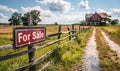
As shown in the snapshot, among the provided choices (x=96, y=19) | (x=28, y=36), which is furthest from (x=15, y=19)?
(x=28, y=36)

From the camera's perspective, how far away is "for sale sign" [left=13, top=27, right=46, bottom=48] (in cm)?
406

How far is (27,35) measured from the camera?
4.53 metres

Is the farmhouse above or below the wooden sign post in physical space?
above

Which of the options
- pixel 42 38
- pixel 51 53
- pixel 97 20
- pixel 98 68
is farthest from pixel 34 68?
pixel 97 20

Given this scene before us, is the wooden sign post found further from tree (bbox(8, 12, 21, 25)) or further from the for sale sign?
tree (bbox(8, 12, 21, 25))

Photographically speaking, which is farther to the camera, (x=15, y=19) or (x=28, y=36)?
(x=15, y=19)

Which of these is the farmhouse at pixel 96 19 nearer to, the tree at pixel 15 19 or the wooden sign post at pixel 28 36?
the tree at pixel 15 19

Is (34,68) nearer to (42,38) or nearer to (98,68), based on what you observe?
(42,38)

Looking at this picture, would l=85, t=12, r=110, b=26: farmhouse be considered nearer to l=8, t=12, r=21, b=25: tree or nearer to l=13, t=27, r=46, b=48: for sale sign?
l=8, t=12, r=21, b=25: tree

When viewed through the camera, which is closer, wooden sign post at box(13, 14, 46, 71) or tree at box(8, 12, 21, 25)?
wooden sign post at box(13, 14, 46, 71)

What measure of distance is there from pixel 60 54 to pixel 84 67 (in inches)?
51.2

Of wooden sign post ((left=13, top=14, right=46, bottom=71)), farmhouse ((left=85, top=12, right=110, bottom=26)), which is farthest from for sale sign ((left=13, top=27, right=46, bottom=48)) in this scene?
farmhouse ((left=85, top=12, right=110, bottom=26))

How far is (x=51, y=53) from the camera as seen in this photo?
7031mm

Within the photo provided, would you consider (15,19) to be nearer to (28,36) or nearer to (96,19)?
(96,19)
